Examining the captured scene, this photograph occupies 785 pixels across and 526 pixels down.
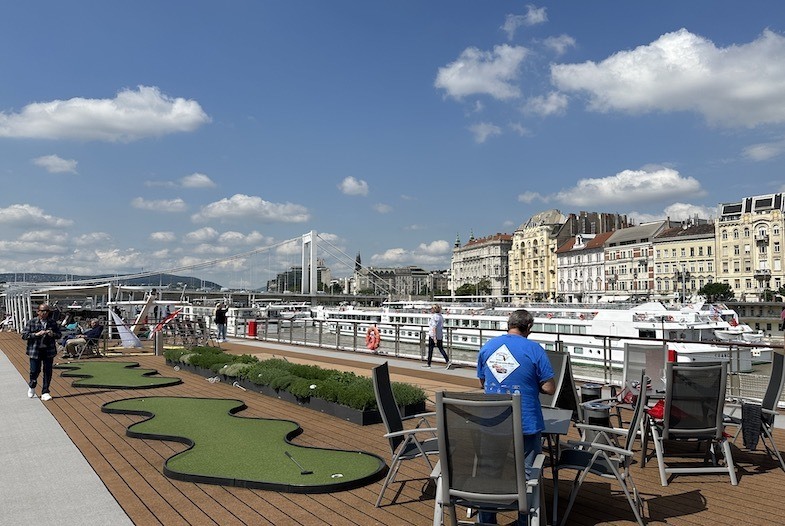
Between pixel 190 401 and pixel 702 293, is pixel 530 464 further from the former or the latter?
pixel 702 293

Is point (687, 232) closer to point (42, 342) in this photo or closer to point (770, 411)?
point (770, 411)

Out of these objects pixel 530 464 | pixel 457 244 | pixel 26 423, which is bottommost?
pixel 26 423

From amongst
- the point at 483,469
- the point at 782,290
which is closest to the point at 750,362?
the point at 483,469

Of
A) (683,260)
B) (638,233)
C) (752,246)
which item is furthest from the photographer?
(638,233)

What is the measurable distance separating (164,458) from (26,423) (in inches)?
136

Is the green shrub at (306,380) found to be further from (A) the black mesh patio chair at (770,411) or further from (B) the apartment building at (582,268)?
(B) the apartment building at (582,268)

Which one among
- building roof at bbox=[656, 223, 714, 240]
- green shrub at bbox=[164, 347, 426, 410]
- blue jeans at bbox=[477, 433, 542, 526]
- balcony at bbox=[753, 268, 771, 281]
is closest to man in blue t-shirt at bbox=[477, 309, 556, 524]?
blue jeans at bbox=[477, 433, 542, 526]

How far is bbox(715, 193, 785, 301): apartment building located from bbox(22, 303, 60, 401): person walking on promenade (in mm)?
90887

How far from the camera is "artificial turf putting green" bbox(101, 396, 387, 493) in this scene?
19.3 ft

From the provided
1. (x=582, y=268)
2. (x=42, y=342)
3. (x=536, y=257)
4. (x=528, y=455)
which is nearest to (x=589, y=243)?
(x=582, y=268)

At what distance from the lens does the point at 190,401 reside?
1061 centimetres

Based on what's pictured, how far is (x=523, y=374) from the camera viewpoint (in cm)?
464

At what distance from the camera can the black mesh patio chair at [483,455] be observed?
3752 millimetres

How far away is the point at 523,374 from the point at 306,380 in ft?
20.9
